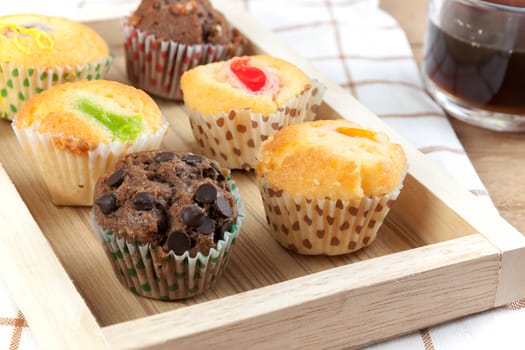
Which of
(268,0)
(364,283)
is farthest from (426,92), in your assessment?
(364,283)

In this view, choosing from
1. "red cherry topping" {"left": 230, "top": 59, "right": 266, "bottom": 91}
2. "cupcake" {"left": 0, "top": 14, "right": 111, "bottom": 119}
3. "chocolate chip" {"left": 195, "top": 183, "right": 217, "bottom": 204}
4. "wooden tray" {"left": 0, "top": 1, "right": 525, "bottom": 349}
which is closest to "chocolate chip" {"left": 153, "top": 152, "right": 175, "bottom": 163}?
"chocolate chip" {"left": 195, "top": 183, "right": 217, "bottom": 204}

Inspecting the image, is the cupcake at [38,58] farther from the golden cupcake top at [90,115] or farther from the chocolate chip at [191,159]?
the chocolate chip at [191,159]

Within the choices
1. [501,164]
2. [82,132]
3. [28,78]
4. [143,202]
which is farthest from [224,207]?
[501,164]

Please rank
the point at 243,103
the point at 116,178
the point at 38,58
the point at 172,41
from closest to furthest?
the point at 116,178, the point at 243,103, the point at 38,58, the point at 172,41

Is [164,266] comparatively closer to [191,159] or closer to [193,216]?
[193,216]

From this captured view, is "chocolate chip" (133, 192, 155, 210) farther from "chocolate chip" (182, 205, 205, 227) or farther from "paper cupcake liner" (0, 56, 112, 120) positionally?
"paper cupcake liner" (0, 56, 112, 120)

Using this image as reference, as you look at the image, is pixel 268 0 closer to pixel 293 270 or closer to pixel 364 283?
pixel 293 270

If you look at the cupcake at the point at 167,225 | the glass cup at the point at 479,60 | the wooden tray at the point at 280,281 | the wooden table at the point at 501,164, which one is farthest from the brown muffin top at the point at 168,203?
the glass cup at the point at 479,60
